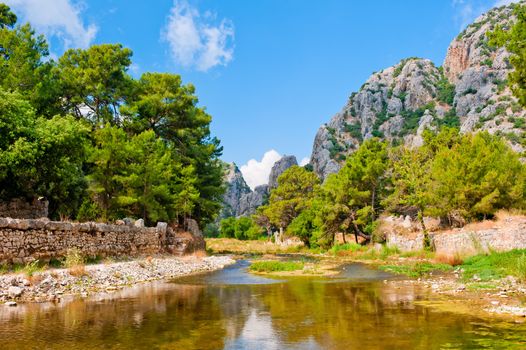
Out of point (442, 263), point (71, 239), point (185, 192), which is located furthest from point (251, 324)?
point (185, 192)

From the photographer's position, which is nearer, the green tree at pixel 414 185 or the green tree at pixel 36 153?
the green tree at pixel 36 153

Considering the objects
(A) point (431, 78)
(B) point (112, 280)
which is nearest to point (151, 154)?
(B) point (112, 280)

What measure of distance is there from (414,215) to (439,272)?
23760mm

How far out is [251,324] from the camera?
10094mm

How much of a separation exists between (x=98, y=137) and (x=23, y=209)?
29.1ft

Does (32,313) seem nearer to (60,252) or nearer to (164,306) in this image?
(164,306)

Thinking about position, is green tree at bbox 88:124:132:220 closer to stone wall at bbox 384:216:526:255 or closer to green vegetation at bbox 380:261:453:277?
green vegetation at bbox 380:261:453:277

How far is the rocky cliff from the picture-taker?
115 meters

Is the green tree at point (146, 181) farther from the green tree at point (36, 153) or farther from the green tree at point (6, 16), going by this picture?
the green tree at point (6, 16)

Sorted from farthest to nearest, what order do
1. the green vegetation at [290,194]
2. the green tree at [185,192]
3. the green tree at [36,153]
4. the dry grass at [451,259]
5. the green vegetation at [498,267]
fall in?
the green vegetation at [290,194]
the green tree at [185,192]
the dry grass at [451,259]
the green tree at [36,153]
the green vegetation at [498,267]

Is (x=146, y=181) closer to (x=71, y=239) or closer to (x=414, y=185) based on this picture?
(x=71, y=239)

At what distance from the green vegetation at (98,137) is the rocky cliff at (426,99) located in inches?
3105

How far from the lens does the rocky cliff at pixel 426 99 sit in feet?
376

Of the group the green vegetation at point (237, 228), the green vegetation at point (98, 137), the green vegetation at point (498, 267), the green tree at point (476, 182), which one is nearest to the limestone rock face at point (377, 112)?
the green vegetation at point (237, 228)
